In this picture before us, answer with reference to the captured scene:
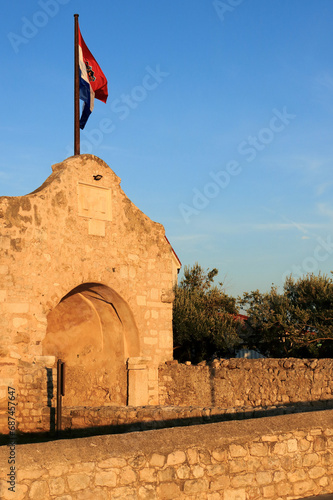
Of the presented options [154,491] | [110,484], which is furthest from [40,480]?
[154,491]

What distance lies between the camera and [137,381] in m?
11.6

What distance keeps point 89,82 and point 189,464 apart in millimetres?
10967

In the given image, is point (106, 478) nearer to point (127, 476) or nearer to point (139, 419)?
point (127, 476)

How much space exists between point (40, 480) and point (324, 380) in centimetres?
680

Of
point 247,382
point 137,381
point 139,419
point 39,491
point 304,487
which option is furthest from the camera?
point 137,381

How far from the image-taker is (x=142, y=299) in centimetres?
1183

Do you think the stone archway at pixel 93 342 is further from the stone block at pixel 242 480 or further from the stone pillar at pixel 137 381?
the stone block at pixel 242 480

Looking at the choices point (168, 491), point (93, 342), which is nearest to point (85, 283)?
point (93, 342)

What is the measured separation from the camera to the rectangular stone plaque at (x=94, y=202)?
11.2m

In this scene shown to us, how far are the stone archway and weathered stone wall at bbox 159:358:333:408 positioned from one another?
101 centimetres

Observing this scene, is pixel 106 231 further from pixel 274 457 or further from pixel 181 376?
pixel 274 457

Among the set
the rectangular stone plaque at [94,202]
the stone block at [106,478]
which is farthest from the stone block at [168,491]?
the rectangular stone plaque at [94,202]

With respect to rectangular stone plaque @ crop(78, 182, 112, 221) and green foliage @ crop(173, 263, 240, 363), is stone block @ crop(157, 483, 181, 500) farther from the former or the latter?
Answer: green foliage @ crop(173, 263, 240, 363)

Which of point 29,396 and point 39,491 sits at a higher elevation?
point 29,396
